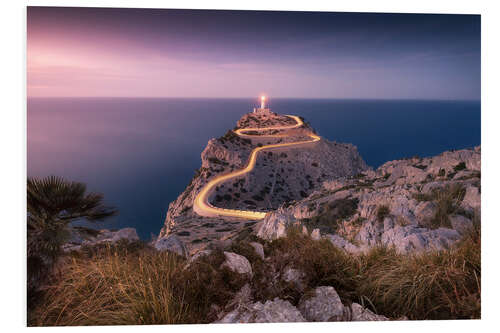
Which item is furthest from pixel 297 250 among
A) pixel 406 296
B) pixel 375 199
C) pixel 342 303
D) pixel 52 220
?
pixel 375 199

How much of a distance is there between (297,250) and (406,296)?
1.12 m

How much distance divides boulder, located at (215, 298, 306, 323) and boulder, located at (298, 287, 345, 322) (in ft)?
0.30

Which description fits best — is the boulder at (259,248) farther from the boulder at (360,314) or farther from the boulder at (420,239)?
the boulder at (420,239)

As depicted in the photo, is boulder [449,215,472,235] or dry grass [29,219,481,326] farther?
boulder [449,215,472,235]

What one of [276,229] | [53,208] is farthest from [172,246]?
[276,229]

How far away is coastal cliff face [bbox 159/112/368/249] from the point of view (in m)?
34.0

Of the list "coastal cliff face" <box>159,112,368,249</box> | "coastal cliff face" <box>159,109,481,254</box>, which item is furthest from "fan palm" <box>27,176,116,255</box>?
"coastal cliff face" <box>159,112,368,249</box>

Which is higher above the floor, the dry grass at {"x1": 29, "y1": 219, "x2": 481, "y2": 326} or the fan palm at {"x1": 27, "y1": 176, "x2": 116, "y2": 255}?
the fan palm at {"x1": 27, "y1": 176, "x2": 116, "y2": 255}

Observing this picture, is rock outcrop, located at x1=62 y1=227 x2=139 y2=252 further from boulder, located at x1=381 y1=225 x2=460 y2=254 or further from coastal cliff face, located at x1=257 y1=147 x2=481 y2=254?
boulder, located at x1=381 y1=225 x2=460 y2=254

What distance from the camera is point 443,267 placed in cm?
325

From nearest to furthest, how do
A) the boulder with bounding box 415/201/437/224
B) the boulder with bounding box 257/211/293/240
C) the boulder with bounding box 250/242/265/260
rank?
the boulder with bounding box 250/242/265/260 < the boulder with bounding box 415/201/437/224 < the boulder with bounding box 257/211/293/240

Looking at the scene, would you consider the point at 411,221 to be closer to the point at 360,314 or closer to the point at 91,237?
the point at 360,314

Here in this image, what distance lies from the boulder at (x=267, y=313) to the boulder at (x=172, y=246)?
3.49 ft
